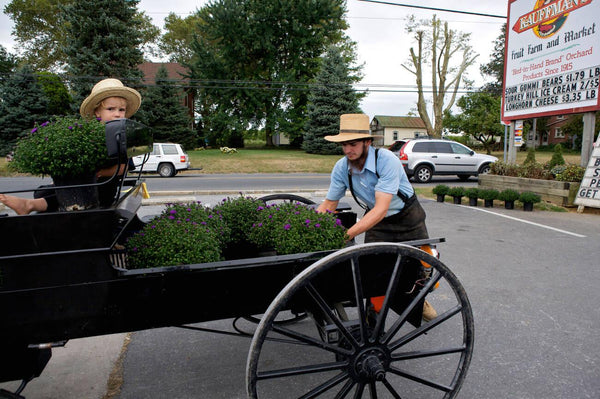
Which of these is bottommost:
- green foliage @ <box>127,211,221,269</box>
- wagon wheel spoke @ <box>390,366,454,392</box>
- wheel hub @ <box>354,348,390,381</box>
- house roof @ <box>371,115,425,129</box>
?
wagon wheel spoke @ <box>390,366,454,392</box>

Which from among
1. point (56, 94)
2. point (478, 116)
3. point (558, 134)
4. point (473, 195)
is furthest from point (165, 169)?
point (558, 134)

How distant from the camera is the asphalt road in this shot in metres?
2.53

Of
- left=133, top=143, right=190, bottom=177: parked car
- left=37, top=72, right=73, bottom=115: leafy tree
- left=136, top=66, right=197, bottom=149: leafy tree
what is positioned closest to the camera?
left=133, top=143, right=190, bottom=177: parked car

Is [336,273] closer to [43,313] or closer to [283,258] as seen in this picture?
[283,258]

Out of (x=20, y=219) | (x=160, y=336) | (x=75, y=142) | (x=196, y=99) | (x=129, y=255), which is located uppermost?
(x=196, y=99)

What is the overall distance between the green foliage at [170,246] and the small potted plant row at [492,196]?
28.6 ft

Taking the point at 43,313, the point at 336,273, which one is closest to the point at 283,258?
the point at 336,273

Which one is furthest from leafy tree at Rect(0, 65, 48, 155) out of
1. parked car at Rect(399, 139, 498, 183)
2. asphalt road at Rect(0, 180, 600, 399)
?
asphalt road at Rect(0, 180, 600, 399)

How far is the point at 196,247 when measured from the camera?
2.05 m

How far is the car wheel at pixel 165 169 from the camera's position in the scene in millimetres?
17609

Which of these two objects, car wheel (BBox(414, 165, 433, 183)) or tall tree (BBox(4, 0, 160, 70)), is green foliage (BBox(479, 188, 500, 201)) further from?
tall tree (BBox(4, 0, 160, 70))

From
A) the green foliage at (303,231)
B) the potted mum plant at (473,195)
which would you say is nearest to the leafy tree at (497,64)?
Result: the potted mum plant at (473,195)

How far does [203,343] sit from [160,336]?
1.37 ft

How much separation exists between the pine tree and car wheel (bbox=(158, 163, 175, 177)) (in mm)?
10137
